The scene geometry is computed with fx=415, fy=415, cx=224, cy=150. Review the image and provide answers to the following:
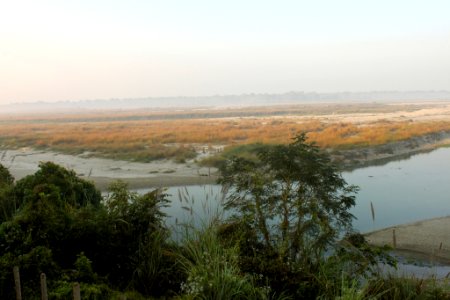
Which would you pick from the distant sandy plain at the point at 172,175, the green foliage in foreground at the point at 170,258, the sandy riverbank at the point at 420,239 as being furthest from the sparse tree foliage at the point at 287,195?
the sandy riverbank at the point at 420,239

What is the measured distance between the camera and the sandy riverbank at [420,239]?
39.5 feet

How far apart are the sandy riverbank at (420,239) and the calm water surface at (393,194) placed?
1.96 feet

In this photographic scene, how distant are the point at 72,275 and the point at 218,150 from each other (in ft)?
96.2

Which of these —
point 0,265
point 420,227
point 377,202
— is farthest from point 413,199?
point 0,265

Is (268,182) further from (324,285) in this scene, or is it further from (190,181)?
(190,181)

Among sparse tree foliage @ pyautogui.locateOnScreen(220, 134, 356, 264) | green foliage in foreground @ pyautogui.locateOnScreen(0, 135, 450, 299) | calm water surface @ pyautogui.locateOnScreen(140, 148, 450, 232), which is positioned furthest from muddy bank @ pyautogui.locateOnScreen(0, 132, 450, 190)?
green foliage in foreground @ pyautogui.locateOnScreen(0, 135, 450, 299)

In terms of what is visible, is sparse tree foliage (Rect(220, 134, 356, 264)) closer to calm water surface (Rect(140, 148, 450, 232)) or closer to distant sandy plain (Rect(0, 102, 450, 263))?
distant sandy plain (Rect(0, 102, 450, 263))

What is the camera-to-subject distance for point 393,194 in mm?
20047

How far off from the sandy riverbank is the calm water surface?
0.60m

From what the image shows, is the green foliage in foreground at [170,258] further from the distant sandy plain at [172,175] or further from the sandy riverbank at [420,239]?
the sandy riverbank at [420,239]

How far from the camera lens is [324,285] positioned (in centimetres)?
512

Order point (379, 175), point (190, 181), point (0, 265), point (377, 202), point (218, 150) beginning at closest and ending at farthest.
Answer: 1. point (0, 265)
2. point (377, 202)
3. point (190, 181)
4. point (379, 175)
5. point (218, 150)

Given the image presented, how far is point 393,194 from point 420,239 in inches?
286

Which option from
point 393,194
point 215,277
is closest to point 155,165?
point 393,194
